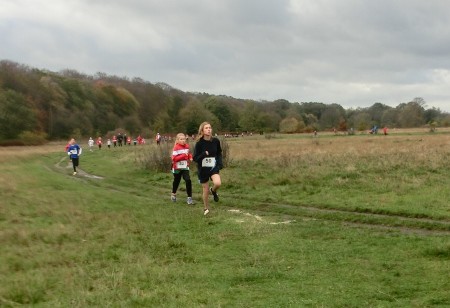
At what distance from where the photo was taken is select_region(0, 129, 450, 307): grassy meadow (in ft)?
18.7

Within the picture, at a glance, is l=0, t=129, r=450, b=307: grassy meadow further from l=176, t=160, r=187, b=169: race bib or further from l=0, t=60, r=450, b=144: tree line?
l=0, t=60, r=450, b=144: tree line

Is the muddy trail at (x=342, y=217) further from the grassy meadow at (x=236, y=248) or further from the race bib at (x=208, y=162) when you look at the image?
the race bib at (x=208, y=162)

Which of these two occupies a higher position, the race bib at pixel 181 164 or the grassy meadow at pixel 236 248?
the race bib at pixel 181 164

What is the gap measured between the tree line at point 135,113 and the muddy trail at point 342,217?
6308 centimetres

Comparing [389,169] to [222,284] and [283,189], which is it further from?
[222,284]

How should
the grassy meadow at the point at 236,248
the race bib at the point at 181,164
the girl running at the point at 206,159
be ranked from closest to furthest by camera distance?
the grassy meadow at the point at 236,248, the girl running at the point at 206,159, the race bib at the point at 181,164

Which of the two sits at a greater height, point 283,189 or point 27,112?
point 27,112

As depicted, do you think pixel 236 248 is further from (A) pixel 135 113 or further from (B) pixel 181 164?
(A) pixel 135 113

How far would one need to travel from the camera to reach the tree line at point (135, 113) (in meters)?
92.1

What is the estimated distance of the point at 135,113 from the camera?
141 m

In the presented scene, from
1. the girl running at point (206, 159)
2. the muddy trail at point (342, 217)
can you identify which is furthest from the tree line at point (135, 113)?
the girl running at point (206, 159)

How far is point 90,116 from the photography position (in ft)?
390

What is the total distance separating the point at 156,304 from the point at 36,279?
6.43ft

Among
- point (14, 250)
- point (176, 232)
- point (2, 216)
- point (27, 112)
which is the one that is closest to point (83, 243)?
point (14, 250)
